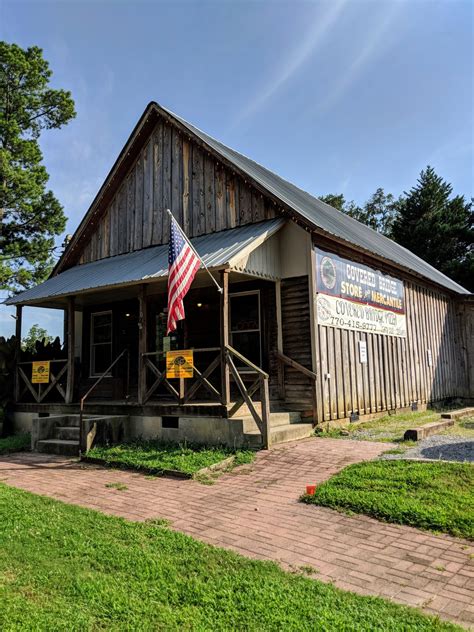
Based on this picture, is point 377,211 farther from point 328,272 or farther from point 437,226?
point 328,272

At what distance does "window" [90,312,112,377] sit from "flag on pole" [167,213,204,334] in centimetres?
676

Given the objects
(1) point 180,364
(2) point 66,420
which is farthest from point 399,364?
(2) point 66,420

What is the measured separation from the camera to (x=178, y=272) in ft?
29.0

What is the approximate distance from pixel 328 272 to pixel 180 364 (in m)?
4.11

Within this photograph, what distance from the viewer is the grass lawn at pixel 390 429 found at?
31.9 ft

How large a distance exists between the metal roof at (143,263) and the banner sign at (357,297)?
1.67 m

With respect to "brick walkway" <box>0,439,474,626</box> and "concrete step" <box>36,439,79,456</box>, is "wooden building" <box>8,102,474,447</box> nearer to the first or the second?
"concrete step" <box>36,439,79,456</box>

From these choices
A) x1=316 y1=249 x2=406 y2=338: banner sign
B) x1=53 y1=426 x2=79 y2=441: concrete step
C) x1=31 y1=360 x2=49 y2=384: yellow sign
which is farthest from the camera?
x1=31 y1=360 x2=49 y2=384: yellow sign

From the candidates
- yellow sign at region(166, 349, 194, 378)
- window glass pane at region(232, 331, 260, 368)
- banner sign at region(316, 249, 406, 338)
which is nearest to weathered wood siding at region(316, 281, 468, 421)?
banner sign at region(316, 249, 406, 338)

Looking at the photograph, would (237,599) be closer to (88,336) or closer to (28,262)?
(88,336)

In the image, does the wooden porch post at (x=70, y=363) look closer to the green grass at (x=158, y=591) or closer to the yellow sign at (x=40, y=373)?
the yellow sign at (x=40, y=373)

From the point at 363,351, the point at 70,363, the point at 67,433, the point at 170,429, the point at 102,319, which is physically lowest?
the point at 67,433

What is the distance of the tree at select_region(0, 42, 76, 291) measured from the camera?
21.5 metres

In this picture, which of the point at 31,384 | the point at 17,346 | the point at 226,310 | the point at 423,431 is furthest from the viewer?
the point at 17,346
